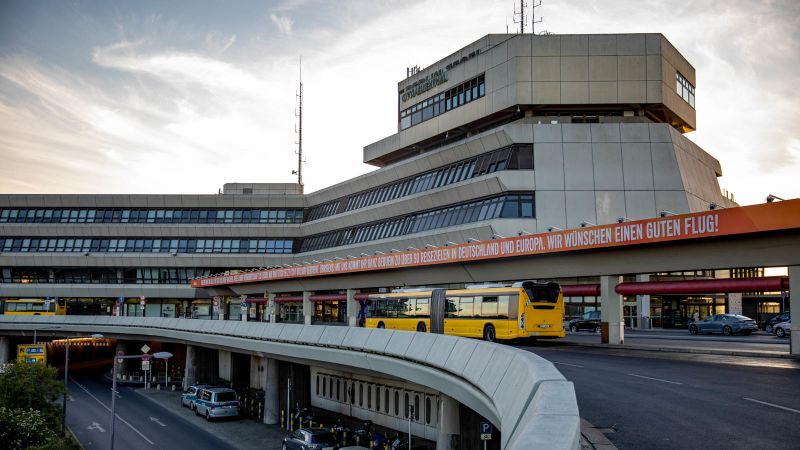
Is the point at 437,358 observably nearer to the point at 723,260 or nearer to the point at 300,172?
the point at 723,260

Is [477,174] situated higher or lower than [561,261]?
higher

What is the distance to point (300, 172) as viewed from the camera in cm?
10531

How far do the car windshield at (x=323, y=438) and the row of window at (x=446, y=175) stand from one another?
26996mm

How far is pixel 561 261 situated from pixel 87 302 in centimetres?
7673

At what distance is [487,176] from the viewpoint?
50.9 meters

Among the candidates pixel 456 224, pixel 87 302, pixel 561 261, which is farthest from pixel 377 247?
pixel 87 302

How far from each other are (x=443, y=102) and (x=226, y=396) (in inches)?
1271

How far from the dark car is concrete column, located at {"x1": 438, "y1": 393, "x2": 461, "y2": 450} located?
38448 mm

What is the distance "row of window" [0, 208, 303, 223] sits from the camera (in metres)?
86.8

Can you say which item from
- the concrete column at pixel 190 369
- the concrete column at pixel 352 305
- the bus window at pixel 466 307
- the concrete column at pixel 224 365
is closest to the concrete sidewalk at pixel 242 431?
the concrete column at pixel 224 365

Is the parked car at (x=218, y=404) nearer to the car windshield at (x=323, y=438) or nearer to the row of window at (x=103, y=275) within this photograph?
the car windshield at (x=323, y=438)

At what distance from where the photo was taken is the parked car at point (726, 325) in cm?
4531

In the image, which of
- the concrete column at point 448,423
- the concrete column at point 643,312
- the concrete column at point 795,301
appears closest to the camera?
the concrete column at point 448,423

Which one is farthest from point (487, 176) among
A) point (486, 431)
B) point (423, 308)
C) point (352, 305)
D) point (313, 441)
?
point (486, 431)
